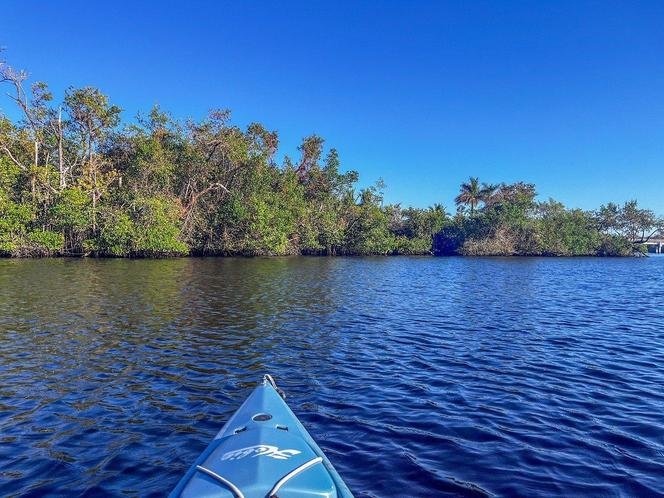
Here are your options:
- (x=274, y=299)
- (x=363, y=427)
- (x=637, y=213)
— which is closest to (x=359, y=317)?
(x=274, y=299)

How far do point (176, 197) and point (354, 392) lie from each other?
51145mm

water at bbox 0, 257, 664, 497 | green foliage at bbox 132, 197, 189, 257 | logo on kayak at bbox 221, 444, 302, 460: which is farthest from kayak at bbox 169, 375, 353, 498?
green foliage at bbox 132, 197, 189, 257

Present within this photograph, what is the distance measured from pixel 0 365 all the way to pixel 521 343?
14042 millimetres

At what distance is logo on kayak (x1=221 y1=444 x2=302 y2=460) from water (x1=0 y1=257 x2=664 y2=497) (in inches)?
56.7

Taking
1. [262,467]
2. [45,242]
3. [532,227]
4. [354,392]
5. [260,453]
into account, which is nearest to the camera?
[262,467]

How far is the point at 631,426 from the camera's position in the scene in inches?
→ 295

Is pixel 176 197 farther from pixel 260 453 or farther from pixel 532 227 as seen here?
pixel 532 227

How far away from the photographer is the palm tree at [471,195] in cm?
10075

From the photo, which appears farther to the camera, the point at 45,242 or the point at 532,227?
the point at 532,227

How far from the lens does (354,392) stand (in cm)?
895

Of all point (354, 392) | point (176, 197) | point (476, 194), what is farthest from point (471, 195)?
point (354, 392)

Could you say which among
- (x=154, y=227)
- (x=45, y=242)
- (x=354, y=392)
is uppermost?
(x=154, y=227)

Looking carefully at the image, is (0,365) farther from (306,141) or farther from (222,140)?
(306,141)

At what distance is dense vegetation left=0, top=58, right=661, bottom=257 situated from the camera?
43938 millimetres
